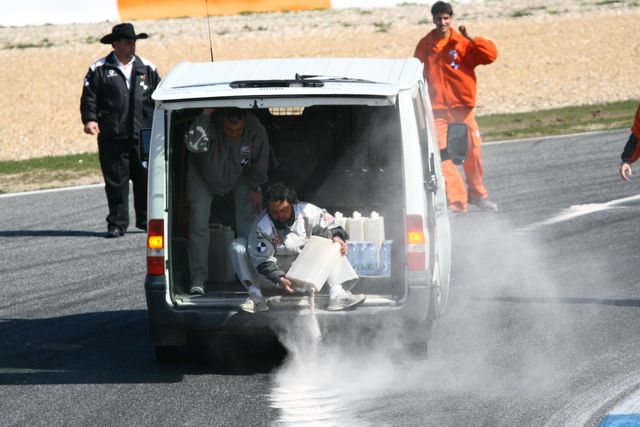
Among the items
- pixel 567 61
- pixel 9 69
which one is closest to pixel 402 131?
pixel 567 61

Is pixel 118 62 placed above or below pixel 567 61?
above

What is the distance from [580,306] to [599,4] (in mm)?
31929

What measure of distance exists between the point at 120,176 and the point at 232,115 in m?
5.21

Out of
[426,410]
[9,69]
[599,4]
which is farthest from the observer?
[599,4]

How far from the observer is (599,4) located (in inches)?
1617

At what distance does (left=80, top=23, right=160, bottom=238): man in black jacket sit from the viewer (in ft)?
45.6

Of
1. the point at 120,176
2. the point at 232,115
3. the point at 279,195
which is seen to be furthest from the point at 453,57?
the point at 279,195

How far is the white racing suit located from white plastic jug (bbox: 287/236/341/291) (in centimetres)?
9

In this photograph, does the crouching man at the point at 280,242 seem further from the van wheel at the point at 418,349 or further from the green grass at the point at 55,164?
the green grass at the point at 55,164

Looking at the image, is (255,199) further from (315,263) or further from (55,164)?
(55,164)

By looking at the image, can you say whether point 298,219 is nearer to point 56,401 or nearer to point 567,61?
point 56,401

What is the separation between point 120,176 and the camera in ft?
47.1

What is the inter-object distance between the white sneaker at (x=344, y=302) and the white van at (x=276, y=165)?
0.16 ft

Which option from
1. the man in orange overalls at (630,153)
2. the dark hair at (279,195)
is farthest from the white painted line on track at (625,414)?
the man in orange overalls at (630,153)
